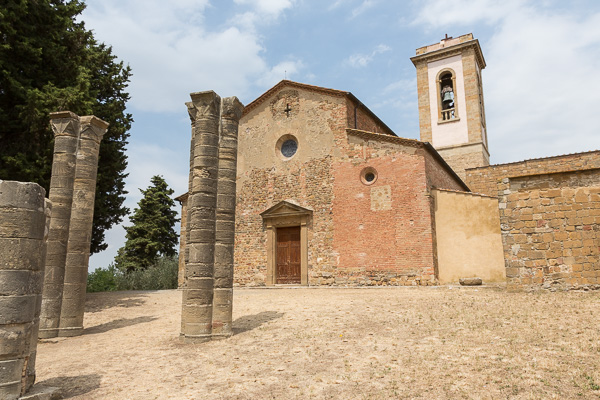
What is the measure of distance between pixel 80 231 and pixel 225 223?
3666 millimetres

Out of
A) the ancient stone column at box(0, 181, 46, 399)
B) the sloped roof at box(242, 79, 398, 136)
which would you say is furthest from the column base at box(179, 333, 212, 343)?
the sloped roof at box(242, 79, 398, 136)

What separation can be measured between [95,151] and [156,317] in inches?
171

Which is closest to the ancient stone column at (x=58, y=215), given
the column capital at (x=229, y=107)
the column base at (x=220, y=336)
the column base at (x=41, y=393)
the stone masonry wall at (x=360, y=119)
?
the column capital at (x=229, y=107)

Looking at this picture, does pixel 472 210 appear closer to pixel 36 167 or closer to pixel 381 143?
pixel 381 143

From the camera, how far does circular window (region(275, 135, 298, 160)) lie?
1777 centimetres

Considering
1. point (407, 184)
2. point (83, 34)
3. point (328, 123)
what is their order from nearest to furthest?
point (83, 34)
point (407, 184)
point (328, 123)

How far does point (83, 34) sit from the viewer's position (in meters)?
13.7

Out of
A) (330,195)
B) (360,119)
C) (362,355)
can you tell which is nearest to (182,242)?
(330,195)

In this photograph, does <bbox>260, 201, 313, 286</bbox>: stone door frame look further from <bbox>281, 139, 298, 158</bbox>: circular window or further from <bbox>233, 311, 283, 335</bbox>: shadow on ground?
<bbox>233, 311, 283, 335</bbox>: shadow on ground

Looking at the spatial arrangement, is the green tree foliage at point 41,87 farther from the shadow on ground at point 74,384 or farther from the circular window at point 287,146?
the shadow on ground at point 74,384

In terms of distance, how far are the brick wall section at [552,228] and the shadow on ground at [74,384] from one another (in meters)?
9.06

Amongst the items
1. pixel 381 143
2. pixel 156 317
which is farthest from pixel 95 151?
pixel 381 143

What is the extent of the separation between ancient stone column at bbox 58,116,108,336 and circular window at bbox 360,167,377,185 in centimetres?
944

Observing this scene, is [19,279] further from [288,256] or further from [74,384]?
[288,256]
